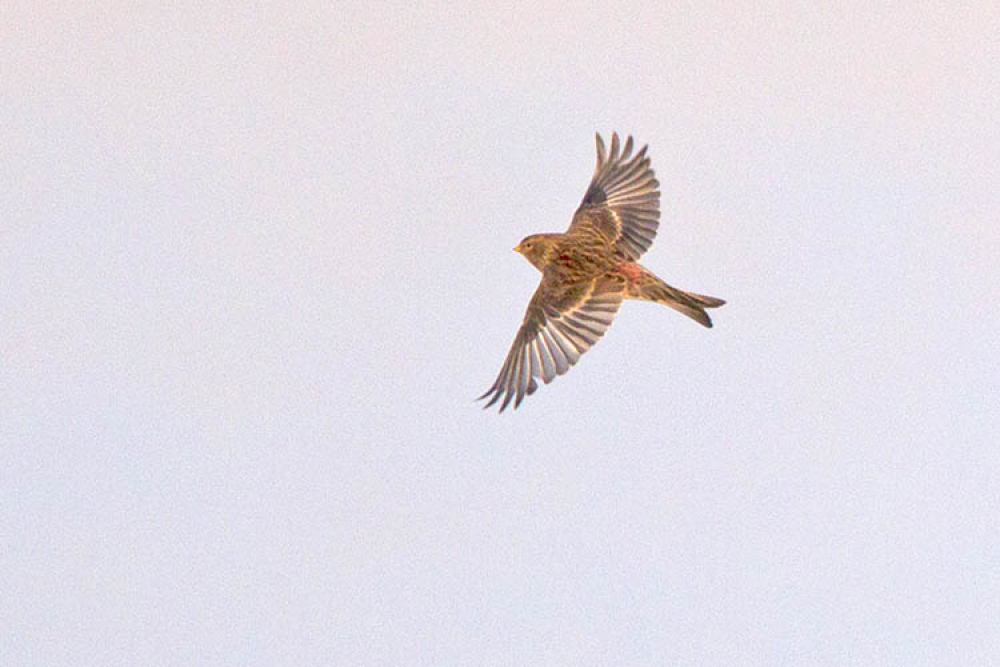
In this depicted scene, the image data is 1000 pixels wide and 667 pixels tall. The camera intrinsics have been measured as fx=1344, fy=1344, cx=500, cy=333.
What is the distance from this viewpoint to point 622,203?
17406 mm

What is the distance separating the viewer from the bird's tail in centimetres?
1511

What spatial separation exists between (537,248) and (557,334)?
1.32 meters

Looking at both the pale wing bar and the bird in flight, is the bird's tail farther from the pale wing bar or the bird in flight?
the pale wing bar

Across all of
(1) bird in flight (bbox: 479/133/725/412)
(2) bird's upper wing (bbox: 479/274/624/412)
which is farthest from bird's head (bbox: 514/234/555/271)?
(2) bird's upper wing (bbox: 479/274/624/412)

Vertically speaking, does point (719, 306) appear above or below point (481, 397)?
above

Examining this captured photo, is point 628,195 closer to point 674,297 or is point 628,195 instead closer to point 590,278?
point 590,278

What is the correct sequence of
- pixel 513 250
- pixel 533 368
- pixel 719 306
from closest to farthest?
1. pixel 719 306
2. pixel 533 368
3. pixel 513 250

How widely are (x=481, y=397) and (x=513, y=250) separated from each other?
90.0 inches

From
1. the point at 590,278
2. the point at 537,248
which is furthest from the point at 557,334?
the point at 537,248

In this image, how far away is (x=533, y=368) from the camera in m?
16.2

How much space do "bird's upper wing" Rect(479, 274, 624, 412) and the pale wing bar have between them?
2.49ft

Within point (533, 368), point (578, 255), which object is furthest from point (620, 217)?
point (533, 368)

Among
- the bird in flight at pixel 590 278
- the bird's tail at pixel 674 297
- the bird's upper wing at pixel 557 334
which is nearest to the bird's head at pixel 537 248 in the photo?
the bird in flight at pixel 590 278

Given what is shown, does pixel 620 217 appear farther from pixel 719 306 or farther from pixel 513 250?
pixel 719 306
